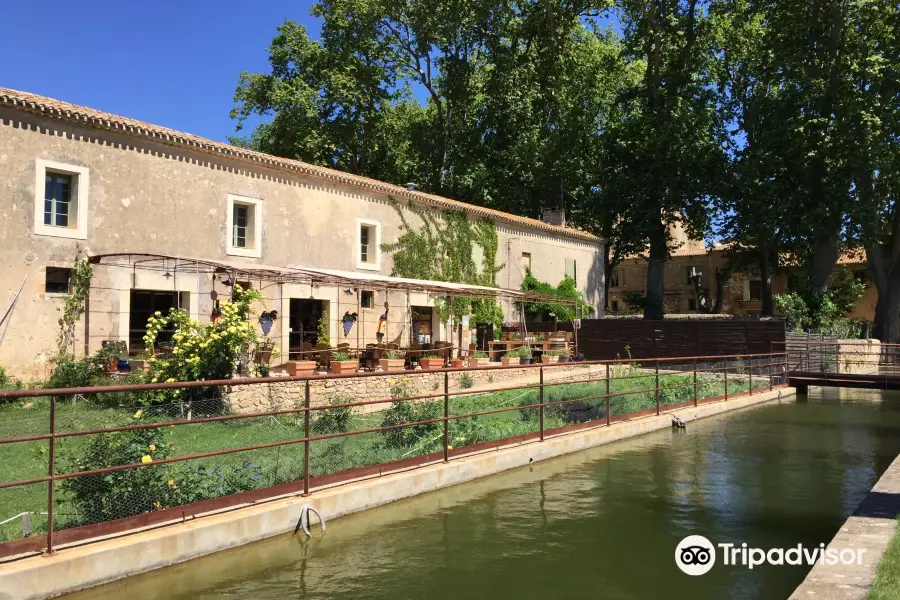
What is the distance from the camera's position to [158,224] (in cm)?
1723

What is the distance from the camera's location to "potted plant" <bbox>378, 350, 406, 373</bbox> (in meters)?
18.3

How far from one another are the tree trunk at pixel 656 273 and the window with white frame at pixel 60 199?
25.7m

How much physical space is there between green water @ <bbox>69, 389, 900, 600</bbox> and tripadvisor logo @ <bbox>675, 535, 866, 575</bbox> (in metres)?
0.12

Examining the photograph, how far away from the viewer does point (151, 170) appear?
17141 mm

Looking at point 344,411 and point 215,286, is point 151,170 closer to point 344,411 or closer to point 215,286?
point 215,286

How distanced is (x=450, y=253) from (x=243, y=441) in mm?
16745

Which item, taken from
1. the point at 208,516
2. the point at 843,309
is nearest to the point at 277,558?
the point at 208,516

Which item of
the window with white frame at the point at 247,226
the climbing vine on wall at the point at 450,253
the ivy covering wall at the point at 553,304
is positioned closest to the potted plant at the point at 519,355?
the climbing vine on wall at the point at 450,253

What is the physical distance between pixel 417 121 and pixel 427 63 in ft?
10.2

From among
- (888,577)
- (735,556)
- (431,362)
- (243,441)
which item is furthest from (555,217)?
(888,577)

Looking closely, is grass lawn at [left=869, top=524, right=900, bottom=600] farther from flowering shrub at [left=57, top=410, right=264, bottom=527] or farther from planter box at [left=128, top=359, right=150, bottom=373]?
planter box at [left=128, top=359, right=150, bottom=373]

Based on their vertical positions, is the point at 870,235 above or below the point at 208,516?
above

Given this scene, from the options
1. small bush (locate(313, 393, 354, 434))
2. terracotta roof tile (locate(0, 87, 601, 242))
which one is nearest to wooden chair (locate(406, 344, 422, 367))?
terracotta roof tile (locate(0, 87, 601, 242))

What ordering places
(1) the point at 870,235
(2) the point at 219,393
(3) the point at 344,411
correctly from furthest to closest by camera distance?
(1) the point at 870,235
(2) the point at 219,393
(3) the point at 344,411
